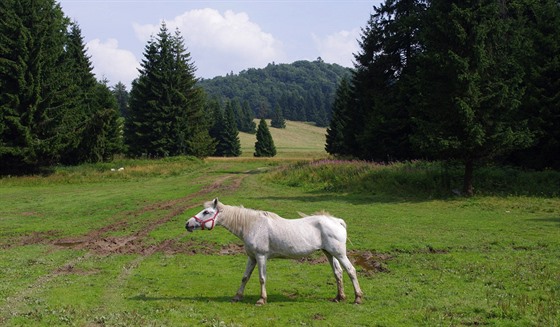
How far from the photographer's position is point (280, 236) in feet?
34.8

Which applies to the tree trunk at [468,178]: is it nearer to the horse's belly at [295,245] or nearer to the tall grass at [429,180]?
the tall grass at [429,180]

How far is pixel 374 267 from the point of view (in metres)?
13.8

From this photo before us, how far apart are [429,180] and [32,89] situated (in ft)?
122

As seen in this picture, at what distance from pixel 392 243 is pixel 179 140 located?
5279 centimetres

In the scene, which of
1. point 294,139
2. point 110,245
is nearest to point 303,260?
point 110,245

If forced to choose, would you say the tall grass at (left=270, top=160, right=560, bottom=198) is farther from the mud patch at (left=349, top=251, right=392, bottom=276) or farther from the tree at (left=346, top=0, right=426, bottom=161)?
the mud patch at (left=349, top=251, right=392, bottom=276)

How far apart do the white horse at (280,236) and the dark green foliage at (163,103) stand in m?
55.6

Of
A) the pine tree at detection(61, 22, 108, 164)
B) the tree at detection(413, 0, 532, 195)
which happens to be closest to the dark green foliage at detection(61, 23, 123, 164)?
the pine tree at detection(61, 22, 108, 164)

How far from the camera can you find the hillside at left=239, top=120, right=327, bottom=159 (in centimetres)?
13700

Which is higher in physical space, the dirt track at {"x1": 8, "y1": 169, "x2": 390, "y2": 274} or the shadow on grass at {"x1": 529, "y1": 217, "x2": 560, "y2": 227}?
the shadow on grass at {"x1": 529, "y1": 217, "x2": 560, "y2": 227}

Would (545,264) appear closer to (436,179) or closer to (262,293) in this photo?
(262,293)

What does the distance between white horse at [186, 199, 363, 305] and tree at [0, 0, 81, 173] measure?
125 feet

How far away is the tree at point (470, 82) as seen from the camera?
28125 millimetres

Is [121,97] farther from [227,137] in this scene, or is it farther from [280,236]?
[280,236]
